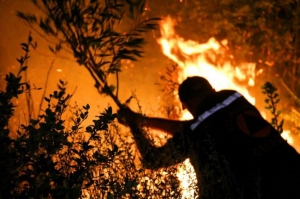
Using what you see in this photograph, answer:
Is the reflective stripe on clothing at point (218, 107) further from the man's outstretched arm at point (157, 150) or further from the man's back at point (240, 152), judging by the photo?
the man's outstretched arm at point (157, 150)

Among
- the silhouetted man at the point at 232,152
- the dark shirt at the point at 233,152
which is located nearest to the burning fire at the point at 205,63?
the silhouetted man at the point at 232,152

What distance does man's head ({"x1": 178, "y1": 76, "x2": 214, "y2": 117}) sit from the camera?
346cm

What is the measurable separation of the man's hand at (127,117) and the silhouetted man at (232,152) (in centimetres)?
40

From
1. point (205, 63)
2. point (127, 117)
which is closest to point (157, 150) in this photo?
point (127, 117)

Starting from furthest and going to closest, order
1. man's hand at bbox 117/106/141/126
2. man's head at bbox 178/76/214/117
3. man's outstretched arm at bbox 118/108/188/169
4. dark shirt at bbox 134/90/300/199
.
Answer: man's hand at bbox 117/106/141/126, man's head at bbox 178/76/214/117, man's outstretched arm at bbox 118/108/188/169, dark shirt at bbox 134/90/300/199

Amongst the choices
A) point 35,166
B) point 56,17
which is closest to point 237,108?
point 35,166

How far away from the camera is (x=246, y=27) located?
23.0ft

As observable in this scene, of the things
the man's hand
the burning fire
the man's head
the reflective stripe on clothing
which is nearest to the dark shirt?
the reflective stripe on clothing

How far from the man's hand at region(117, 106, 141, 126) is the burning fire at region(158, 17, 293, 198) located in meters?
2.60

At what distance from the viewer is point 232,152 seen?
303 centimetres

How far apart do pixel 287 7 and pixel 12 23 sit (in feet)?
13.2

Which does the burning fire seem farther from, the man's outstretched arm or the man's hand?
the man's outstretched arm

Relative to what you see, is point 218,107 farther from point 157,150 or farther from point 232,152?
point 157,150

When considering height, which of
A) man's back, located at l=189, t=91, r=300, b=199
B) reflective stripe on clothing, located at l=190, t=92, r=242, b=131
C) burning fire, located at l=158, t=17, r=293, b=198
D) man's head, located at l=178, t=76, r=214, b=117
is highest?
burning fire, located at l=158, t=17, r=293, b=198
